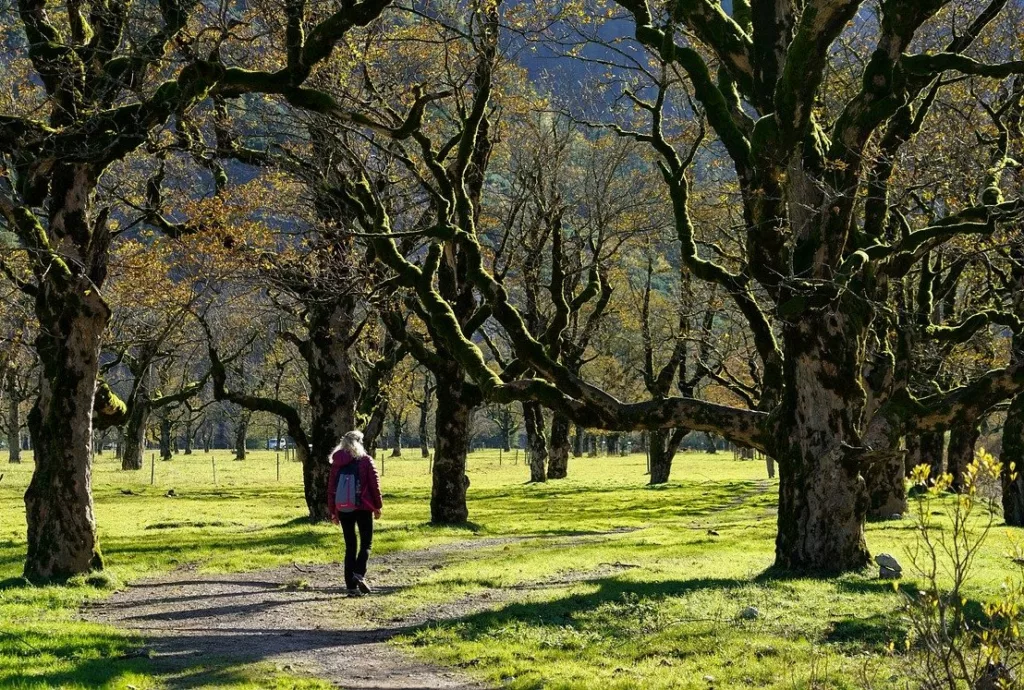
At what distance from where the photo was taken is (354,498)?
1470cm

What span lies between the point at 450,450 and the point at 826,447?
39.8ft

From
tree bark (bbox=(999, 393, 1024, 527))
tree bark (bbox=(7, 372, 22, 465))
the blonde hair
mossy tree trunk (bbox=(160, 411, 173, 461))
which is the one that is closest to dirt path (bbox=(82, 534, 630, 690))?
the blonde hair

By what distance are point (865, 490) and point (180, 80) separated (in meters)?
12.0

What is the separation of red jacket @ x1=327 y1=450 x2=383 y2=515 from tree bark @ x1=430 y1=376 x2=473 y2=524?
32.4 ft

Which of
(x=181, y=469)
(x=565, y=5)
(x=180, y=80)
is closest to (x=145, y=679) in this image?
(x=180, y=80)

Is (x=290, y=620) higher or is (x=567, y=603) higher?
(x=567, y=603)

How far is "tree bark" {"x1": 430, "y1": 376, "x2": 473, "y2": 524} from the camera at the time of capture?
24.8m

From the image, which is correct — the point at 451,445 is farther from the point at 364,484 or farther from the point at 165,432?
the point at 165,432

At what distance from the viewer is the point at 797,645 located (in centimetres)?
1016

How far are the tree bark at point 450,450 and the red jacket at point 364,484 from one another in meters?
9.89

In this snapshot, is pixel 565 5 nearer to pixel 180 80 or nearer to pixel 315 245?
pixel 315 245

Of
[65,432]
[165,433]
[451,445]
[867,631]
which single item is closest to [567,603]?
[867,631]

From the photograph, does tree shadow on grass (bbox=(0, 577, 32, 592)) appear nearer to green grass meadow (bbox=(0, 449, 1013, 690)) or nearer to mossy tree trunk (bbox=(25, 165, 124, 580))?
green grass meadow (bbox=(0, 449, 1013, 690))

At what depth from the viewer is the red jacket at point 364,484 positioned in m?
14.7
